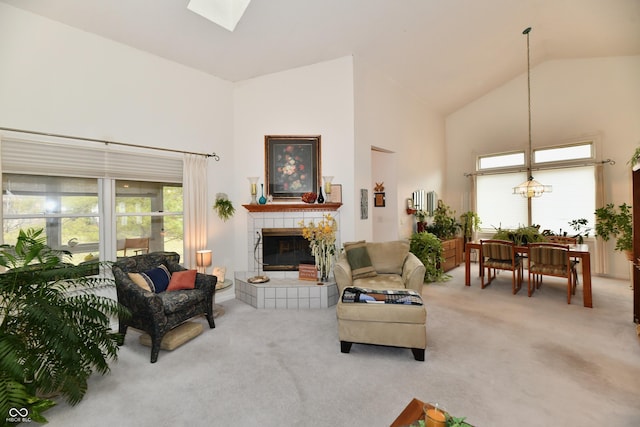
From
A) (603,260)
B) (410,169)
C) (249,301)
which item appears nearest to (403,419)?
(249,301)

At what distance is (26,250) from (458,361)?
372 cm

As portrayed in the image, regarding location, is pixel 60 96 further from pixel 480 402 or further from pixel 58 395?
pixel 480 402

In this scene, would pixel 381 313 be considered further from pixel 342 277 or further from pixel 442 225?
pixel 442 225

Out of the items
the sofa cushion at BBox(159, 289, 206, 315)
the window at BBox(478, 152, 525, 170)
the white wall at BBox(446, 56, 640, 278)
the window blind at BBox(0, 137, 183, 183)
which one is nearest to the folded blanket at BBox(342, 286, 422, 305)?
the sofa cushion at BBox(159, 289, 206, 315)

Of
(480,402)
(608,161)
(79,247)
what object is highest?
(608,161)

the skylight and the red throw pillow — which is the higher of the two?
the skylight

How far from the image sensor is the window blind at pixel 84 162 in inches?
118

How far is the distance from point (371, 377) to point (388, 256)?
202 cm

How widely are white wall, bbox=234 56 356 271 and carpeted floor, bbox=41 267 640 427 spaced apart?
7.39 feet

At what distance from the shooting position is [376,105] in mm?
5367

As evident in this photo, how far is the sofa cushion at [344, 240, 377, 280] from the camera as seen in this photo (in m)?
3.99

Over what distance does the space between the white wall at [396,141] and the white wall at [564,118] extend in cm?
59

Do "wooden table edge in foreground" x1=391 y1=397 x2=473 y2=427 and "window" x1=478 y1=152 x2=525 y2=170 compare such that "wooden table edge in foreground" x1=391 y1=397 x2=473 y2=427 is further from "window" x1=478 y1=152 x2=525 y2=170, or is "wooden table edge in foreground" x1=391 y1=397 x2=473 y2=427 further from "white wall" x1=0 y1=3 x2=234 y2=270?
"window" x1=478 y1=152 x2=525 y2=170

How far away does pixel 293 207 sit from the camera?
4.71m
